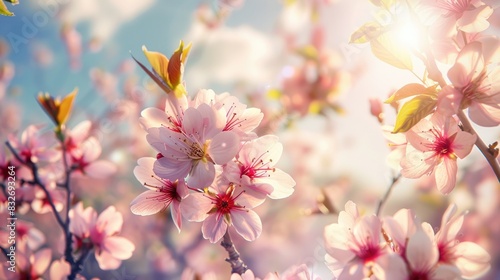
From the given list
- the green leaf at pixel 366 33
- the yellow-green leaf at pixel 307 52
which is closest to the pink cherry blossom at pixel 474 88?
the green leaf at pixel 366 33

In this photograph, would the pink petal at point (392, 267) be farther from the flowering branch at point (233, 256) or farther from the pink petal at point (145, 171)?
the pink petal at point (145, 171)

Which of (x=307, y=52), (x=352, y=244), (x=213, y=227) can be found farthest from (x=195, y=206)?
(x=307, y=52)

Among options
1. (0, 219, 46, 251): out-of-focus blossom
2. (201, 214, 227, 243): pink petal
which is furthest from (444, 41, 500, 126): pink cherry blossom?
(0, 219, 46, 251): out-of-focus blossom

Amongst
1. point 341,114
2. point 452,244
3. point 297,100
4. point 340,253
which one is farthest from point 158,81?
point 297,100

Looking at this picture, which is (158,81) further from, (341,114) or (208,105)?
(341,114)

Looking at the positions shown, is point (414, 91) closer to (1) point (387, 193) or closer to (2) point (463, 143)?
(2) point (463, 143)

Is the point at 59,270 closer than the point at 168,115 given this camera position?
No

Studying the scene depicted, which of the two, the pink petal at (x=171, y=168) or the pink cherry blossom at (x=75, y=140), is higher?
the pink petal at (x=171, y=168)
